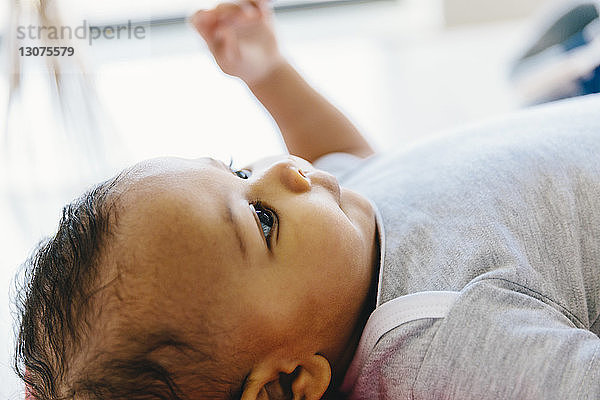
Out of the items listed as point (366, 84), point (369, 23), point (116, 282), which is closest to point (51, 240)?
point (116, 282)

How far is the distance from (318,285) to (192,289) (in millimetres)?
111

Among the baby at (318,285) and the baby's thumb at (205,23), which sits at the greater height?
the baby's thumb at (205,23)

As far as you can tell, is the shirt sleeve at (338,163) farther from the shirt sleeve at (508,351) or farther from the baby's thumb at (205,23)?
the shirt sleeve at (508,351)

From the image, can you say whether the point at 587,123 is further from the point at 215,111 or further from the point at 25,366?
the point at 215,111

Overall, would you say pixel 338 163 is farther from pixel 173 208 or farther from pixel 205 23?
pixel 173 208

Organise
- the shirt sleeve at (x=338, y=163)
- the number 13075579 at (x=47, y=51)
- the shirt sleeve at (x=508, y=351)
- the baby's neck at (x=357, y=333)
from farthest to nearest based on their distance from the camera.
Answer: the number 13075579 at (x=47, y=51) < the shirt sleeve at (x=338, y=163) < the baby's neck at (x=357, y=333) < the shirt sleeve at (x=508, y=351)

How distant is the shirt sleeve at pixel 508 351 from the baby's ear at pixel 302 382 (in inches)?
3.3

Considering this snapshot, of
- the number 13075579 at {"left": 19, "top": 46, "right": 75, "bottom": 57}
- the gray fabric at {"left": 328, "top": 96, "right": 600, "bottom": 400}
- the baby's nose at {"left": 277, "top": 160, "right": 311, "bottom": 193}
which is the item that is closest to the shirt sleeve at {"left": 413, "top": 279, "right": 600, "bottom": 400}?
the gray fabric at {"left": 328, "top": 96, "right": 600, "bottom": 400}

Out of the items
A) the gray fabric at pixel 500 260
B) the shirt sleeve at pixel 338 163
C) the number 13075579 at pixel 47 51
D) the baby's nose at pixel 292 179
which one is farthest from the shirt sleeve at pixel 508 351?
the number 13075579 at pixel 47 51

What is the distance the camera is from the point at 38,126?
3.78ft

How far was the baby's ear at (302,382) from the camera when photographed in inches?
23.7

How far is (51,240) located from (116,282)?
10 cm

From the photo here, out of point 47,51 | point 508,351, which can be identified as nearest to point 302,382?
point 508,351

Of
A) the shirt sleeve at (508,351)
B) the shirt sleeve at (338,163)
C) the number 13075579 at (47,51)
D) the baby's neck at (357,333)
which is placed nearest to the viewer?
the shirt sleeve at (508,351)
